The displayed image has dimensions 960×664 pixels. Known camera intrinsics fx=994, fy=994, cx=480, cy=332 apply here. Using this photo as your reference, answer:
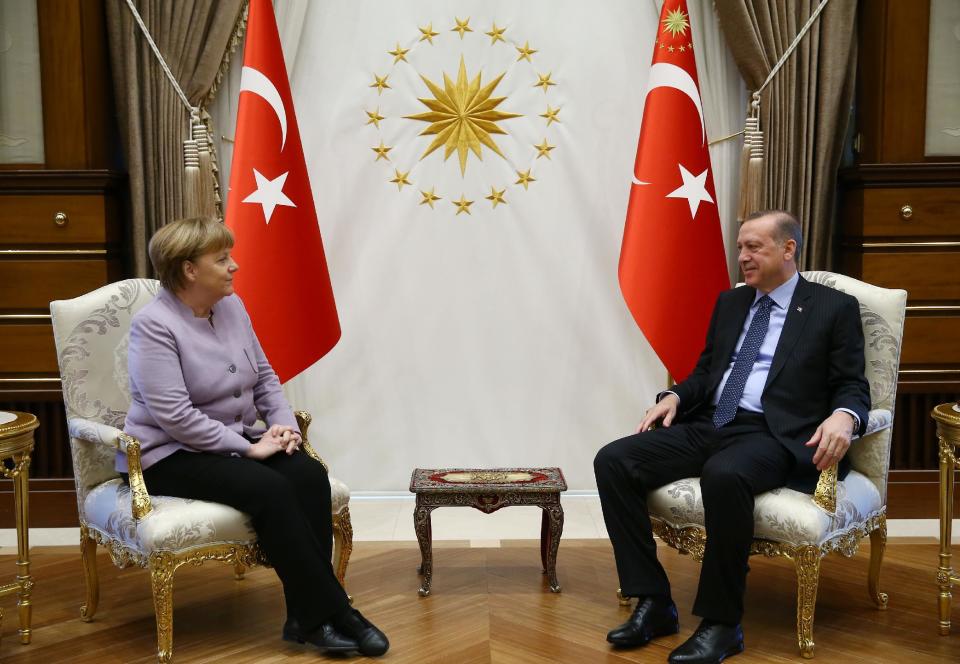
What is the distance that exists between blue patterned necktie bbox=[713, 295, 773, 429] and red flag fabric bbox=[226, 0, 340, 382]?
1.75 metres

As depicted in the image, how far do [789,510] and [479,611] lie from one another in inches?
42.5

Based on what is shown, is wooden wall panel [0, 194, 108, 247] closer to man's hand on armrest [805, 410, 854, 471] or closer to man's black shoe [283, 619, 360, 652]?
man's black shoe [283, 619, 360, 652]

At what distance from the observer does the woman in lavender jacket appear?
9.56ft

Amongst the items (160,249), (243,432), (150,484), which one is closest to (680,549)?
(243,432)

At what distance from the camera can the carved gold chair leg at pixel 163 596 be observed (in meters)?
2.82

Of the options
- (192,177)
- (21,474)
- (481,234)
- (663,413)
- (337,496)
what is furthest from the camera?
(481,234)

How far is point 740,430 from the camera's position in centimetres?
322

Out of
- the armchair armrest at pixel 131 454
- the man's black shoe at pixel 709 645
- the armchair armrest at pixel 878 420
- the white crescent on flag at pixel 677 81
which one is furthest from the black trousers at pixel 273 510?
the white crescent on flag at pixel 677 81

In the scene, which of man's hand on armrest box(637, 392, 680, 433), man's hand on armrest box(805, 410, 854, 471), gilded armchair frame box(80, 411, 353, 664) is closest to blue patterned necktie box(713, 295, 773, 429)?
man's hand on armrest box(637, 392, 680, 433)

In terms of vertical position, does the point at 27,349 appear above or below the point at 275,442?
above

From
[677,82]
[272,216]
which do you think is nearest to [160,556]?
[272,216]

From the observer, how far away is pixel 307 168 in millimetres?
4590

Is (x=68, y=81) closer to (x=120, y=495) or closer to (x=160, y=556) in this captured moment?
(x=120, y=495)

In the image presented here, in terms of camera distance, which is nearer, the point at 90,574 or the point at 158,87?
the point at 90,574
